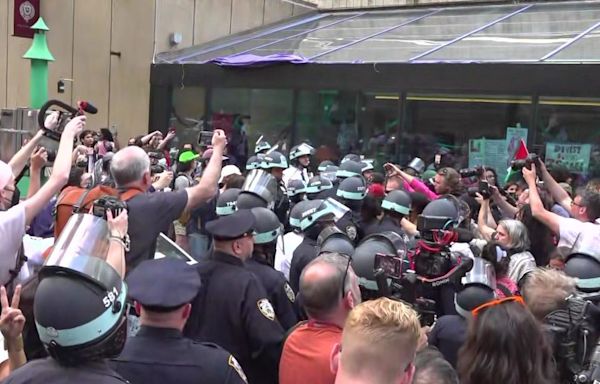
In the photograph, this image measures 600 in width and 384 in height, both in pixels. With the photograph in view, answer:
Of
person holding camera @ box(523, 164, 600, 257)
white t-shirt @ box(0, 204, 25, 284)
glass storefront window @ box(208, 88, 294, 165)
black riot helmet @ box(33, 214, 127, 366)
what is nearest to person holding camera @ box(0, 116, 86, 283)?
white t-shirt @ box(0, 204, 25, 284)

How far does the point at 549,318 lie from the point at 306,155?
6512 millimetres

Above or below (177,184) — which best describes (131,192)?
above

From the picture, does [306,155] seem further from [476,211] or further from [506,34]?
[506,34]

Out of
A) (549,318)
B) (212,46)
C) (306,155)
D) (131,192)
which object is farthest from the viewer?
(212,46)

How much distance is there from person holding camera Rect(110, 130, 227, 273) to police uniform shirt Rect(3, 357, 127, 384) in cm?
204

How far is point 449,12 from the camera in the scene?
14.9m

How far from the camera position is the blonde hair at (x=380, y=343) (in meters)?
2.22

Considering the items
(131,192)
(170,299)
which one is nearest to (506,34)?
(131,192)

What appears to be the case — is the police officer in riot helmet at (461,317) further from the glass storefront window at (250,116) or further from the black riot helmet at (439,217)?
the glass storefront window at (250,116)

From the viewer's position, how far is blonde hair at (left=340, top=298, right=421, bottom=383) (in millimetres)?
2224

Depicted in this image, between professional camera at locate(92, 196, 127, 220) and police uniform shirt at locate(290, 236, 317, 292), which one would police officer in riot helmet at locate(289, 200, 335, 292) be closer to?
police uniform shirt at locate(290, 236, 317, 292)

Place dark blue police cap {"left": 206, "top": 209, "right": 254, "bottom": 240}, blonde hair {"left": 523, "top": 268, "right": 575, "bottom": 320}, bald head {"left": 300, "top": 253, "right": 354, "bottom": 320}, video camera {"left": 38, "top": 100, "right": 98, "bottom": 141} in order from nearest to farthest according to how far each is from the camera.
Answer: bald head {"left": 300, "top": 253, "right": 354, "bottom": 320}, blonde hair {"left": 523, "top": 268, "right": 575, "bottom": 320}, dark blue police cap {"left": 206, "top": 209, "right": 254, "bottom": 240}, video camera {"left": 38, "top": 100, "right": 98, "bottom": 141}

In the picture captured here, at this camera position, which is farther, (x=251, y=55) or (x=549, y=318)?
(x=251, y=55)

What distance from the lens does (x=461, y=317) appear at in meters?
3.50
